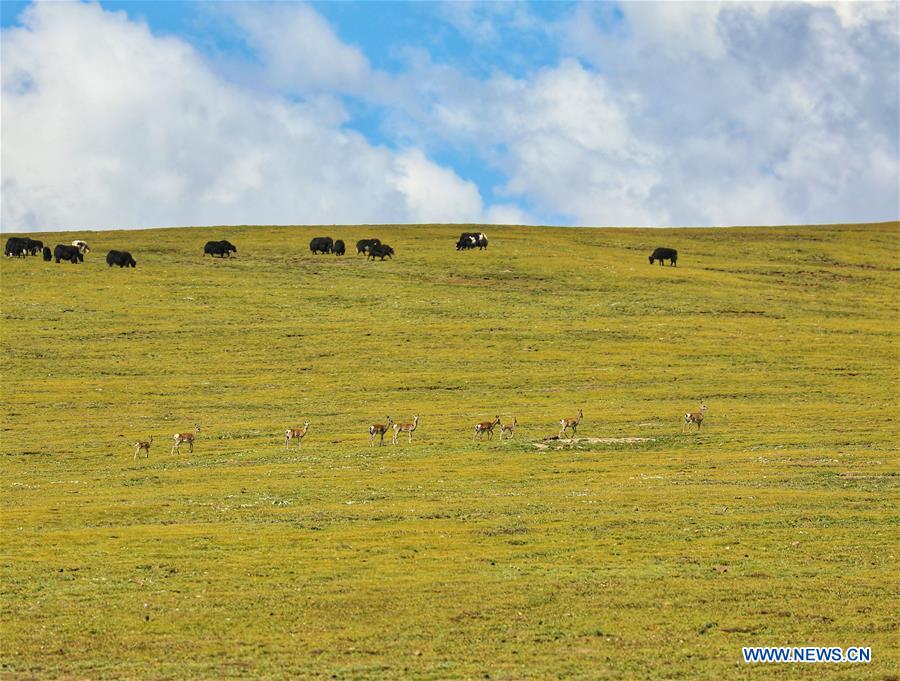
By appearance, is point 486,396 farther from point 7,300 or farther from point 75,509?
point 7,300

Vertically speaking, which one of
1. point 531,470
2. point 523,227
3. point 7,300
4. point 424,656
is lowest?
point 424,656

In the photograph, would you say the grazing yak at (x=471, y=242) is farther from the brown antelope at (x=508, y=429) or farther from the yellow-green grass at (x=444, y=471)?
the brown antelope at (x=508, y=429)

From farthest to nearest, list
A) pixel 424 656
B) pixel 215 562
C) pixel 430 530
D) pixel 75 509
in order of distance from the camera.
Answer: pixel 75 509 < pixel 430 530 < pixel 215 562 < pixel 424 656

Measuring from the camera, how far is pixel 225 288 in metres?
88.2

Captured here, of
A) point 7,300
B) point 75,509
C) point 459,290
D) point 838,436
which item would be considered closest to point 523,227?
point 459,290

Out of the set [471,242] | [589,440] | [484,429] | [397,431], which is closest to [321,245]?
[471,242]

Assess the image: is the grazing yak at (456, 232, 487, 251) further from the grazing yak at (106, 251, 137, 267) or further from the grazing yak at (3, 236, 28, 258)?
the grazing yak at (3, 236, 28, 258)

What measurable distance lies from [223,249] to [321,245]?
8507 mm

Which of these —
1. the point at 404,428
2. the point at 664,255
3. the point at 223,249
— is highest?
the point at 664,255

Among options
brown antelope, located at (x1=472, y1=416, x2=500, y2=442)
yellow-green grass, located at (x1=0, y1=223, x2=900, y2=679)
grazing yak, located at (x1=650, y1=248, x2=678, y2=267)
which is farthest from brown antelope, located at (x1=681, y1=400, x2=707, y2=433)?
grazing yak, located at (x1=650, y1=248, x2=678, y2=267)

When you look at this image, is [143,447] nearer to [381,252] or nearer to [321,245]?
[381,252]

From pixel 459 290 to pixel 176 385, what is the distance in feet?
99.5

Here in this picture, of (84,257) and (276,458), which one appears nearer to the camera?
(276,458)

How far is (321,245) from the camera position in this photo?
107m
